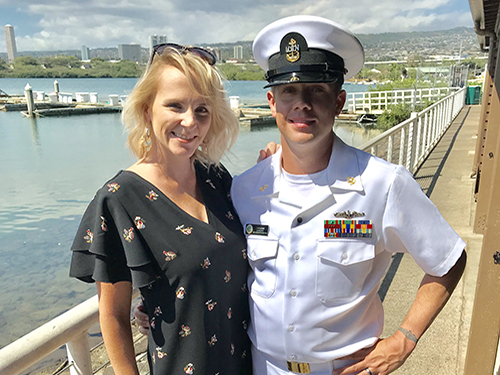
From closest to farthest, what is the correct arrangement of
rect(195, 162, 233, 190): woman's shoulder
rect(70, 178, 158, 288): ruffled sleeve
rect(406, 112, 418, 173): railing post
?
1. rect(70, 178, 158, 288): ruffled sleeve
2. rect(195, 162, 233, 190): woman's shoulder
3. rect(406, 112, 418, 173): railing post

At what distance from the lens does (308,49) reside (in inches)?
52.8

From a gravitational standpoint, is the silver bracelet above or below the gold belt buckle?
above

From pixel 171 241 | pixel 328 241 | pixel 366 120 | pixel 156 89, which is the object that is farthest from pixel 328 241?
pixel 366 120

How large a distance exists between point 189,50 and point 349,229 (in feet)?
2.60

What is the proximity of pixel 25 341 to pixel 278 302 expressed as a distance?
2.33 feet

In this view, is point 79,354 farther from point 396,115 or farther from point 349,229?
point 396,115

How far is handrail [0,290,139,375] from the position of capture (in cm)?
97

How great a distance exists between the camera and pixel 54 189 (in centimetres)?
2197

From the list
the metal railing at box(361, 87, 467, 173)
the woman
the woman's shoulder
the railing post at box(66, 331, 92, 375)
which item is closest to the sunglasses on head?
the woman

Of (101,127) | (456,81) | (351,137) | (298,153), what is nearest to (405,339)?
(298,153)

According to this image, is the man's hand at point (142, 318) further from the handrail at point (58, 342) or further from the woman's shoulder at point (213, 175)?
the woman's shoulder at point (213, 175)

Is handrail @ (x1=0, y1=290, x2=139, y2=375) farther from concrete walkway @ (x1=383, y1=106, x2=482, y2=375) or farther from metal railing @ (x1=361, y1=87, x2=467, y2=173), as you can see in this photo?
metal railing @ (x1=361, y1=87, x2=467, y2=173)

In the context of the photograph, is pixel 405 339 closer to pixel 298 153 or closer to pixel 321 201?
pixel 321 201

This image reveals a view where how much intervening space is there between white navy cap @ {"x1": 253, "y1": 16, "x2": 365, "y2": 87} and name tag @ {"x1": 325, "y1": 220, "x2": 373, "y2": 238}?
46 cm
